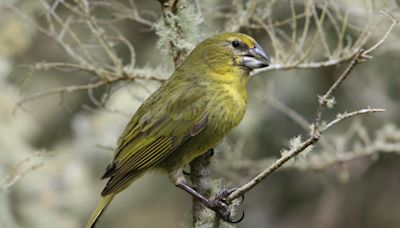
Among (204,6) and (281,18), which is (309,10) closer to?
(204,6)

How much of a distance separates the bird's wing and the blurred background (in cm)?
13

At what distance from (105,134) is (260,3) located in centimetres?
150

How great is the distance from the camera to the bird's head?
404cm

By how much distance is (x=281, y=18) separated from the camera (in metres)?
5.50

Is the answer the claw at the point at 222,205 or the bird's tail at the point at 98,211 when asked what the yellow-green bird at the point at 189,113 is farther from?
the claw at the point at 222,205

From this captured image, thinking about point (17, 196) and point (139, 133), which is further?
point (17, 196)

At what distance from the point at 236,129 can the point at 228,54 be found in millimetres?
1619

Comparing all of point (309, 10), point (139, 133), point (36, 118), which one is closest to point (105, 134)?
point (36, 118)

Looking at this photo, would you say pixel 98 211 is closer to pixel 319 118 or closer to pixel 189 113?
pixel 189 113

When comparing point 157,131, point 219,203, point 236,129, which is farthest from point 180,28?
point 236,129

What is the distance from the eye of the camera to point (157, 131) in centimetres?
408

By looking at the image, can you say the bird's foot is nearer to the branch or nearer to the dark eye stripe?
the branch

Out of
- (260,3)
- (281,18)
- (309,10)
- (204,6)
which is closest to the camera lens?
(309,10)

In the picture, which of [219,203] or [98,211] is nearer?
[219,203]
